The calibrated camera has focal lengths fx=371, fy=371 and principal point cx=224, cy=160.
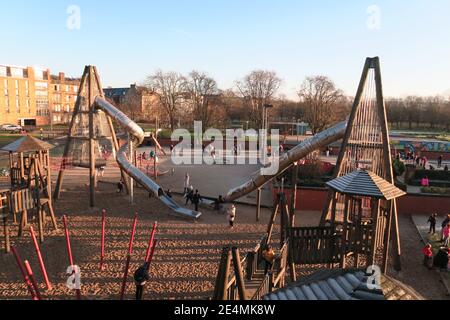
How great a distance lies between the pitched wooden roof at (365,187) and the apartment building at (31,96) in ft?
226

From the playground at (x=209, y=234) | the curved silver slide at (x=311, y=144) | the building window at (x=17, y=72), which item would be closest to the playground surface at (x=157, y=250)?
the playground at (x=209, y=234)

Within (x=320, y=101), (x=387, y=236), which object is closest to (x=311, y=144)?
(x=387, y=236)

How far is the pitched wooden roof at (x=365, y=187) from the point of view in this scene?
9.96 meters

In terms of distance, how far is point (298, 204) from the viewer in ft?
66.7

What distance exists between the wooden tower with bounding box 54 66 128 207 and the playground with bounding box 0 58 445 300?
0.24 ft

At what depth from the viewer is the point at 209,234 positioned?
16.0m

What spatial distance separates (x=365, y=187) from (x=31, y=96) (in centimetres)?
8304

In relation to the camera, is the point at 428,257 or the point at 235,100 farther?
the point at 235,100

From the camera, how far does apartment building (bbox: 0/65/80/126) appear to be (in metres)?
73.2

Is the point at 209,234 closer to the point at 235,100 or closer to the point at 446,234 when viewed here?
the point at 446,234

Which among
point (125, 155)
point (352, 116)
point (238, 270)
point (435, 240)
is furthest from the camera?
point (125, 155)

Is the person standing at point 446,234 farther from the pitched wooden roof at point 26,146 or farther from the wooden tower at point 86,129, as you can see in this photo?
the pitched wooden roof at point 26,146

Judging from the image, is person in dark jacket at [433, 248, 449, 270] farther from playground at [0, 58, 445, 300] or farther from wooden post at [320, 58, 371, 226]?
wooden post at [320, 58, 371, 226]

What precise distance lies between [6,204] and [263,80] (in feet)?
187
